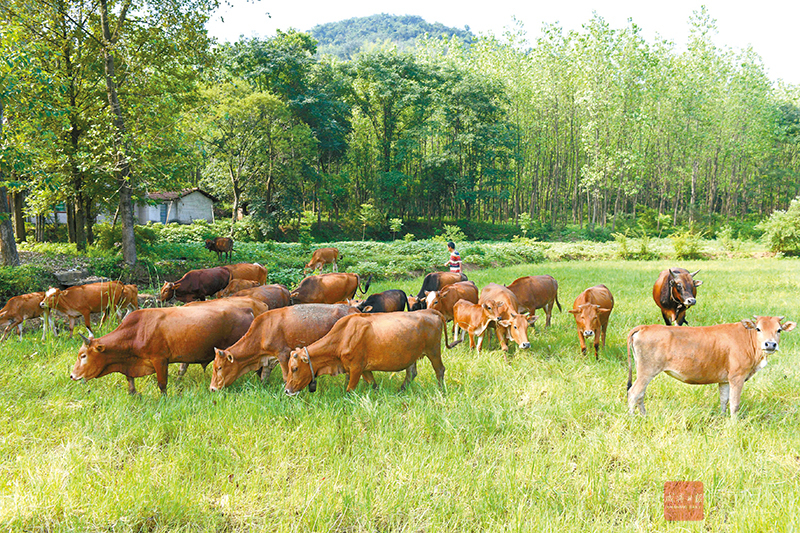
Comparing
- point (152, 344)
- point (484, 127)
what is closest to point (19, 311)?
point (152, 344)

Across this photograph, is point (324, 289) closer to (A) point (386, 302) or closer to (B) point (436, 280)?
(A) point (386, 302)

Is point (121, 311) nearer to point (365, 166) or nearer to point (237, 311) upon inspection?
point (237, 311)

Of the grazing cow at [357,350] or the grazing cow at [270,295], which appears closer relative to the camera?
the grazing cow at [357,350]

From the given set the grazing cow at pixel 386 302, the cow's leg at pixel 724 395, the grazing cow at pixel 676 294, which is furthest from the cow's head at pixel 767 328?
the grazing cow at pixel 386 302

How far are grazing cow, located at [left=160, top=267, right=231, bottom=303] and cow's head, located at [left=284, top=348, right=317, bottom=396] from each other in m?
6.28

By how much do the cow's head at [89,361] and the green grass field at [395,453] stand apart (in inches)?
11.6

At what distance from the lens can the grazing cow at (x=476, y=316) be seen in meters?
7.42

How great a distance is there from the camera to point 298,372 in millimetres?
5387

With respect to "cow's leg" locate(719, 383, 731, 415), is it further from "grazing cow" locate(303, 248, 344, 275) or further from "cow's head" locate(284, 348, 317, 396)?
"grazing cow" locate(303, 248, 344, 275)

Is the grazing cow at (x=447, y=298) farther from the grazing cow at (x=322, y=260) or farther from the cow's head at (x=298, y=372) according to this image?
the grazing cow at (x=322, y=260)

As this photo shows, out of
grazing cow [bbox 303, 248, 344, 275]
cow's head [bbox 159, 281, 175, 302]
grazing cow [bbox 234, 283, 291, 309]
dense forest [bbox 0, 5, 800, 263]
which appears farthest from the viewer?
dense forest [bbox 0, 5, 800, 263]

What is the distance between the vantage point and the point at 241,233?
3400 cm

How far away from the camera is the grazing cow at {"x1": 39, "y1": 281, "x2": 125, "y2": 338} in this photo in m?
7.99

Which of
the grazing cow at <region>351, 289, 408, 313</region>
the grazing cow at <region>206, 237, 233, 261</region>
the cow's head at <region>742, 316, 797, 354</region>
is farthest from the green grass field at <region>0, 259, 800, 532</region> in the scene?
the grazing cow at <region>206, 237, 233, 261</region>
